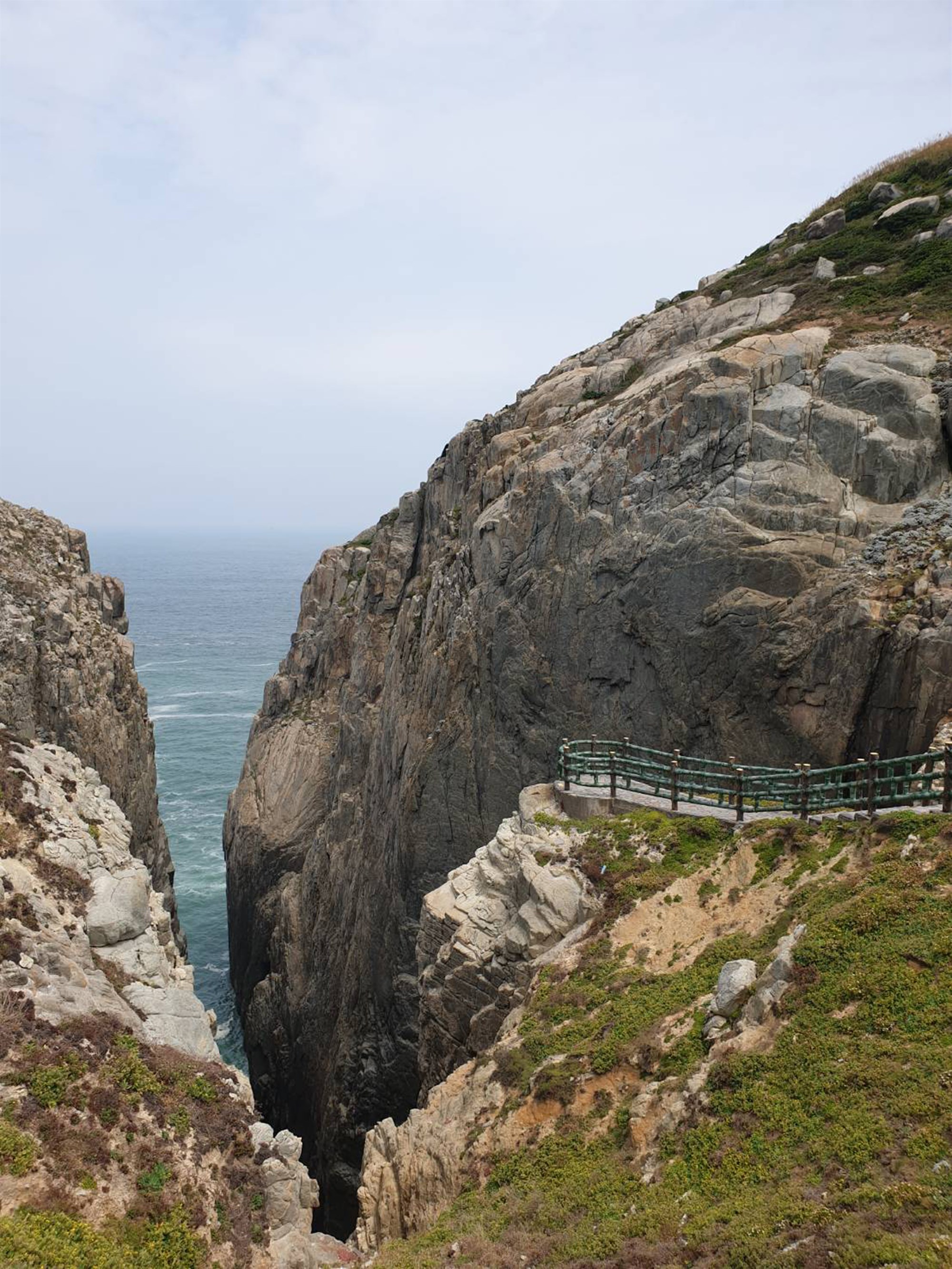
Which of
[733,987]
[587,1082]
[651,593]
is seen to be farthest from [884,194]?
[587,1082]

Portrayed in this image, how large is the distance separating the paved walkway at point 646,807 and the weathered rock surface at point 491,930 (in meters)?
0.65

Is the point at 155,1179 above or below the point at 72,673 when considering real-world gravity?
below

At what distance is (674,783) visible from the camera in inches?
790

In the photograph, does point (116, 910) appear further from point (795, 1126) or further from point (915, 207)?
point (915, 207)

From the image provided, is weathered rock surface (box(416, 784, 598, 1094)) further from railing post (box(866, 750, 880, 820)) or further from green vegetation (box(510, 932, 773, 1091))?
railing post (box(866, 750, 880, 820))

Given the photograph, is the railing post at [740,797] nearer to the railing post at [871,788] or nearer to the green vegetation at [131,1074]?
the railing post at [871,788]

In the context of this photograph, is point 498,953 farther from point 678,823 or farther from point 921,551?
point 921,551

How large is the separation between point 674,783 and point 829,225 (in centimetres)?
2855

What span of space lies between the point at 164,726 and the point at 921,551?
281 ft

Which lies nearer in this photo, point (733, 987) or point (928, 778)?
point (733, 987)

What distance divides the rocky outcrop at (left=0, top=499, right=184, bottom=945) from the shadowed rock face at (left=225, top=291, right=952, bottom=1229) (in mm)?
9244

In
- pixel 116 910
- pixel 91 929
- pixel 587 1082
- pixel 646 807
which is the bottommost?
pixel 91 929

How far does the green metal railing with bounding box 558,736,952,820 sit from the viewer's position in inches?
665

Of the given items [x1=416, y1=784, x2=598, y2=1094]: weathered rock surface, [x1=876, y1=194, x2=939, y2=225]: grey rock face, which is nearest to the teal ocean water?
[x1=416, y1=784, x2=598, y2=1094]: weathered rock surface
